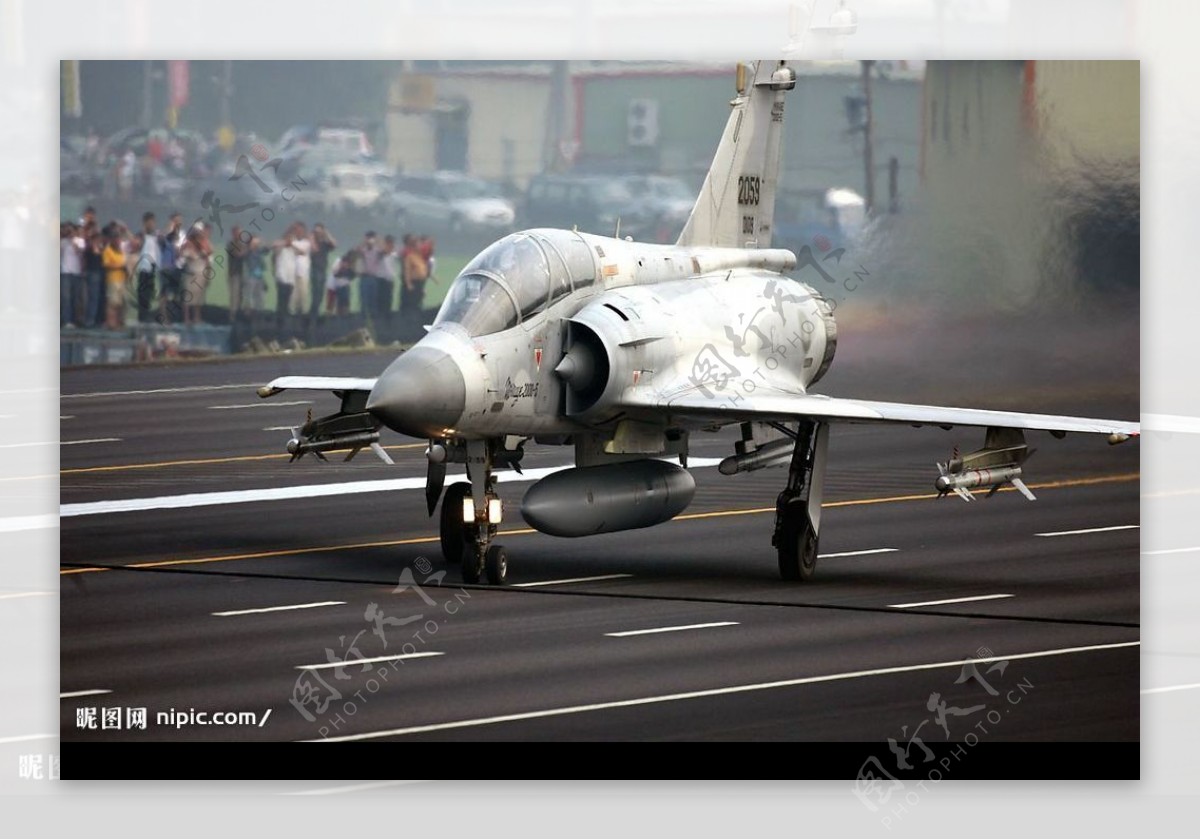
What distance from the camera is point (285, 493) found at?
94.4 ft

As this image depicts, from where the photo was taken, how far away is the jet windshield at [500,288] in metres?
22.8

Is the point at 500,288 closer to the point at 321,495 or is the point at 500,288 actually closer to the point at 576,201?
the point at 576,201

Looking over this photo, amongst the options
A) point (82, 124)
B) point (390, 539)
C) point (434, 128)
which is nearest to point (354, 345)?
point (390, 539)

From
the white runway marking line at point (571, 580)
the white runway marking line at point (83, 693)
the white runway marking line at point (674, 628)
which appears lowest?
the white runway marking line at point (83, 693)

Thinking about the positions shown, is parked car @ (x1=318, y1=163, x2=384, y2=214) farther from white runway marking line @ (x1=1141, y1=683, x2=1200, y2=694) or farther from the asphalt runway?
white runway marking line @ (x1=1141, y1=683, x2=1200, y2=694)

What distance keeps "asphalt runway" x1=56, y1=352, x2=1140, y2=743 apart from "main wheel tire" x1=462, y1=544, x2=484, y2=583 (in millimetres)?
114

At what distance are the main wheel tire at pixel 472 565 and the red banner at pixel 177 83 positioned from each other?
4704mm

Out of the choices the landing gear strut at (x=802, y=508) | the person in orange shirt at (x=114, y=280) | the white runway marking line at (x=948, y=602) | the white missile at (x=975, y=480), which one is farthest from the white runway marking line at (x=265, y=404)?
the white missile at (x=975, y=480)

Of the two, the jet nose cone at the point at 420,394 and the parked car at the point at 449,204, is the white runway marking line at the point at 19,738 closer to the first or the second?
the jet nose cone at the point at 420,394

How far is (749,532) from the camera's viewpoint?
2702cm

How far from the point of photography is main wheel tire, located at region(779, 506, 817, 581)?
2409 centimetres

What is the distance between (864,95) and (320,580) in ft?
21.9

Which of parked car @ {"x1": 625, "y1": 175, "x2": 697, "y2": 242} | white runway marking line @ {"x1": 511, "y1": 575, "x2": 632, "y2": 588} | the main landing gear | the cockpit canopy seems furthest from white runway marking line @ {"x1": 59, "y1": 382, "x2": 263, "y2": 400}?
parked car @ {"x1": 625, "y1": 175, "x2": 697, "y2": 242}

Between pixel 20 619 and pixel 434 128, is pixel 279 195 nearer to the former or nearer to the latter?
pixel 434 128
